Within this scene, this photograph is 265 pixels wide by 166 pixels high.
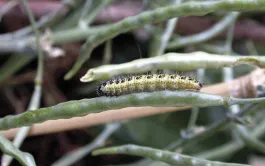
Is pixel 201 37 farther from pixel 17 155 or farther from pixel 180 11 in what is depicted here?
pixel 17 155

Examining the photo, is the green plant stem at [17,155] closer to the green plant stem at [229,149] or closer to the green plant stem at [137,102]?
the green plant stem at [137,102]

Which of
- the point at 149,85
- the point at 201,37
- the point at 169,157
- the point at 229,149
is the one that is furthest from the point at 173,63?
the point at 229,149

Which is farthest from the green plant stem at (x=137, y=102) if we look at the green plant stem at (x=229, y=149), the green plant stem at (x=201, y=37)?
the green plant stem at (x=229, y=149)

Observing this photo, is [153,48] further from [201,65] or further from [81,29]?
[201,65]

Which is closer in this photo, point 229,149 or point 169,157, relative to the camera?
point 169,157

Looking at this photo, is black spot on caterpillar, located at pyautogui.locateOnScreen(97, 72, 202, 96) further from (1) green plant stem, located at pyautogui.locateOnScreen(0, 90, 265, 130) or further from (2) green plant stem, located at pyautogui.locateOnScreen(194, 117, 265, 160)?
(2) green plant stem, located at pyautogui.locateOnScreen(194, 117, 265, 160)

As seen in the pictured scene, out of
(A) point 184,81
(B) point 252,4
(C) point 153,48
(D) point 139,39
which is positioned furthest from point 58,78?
(B) point 252,4
